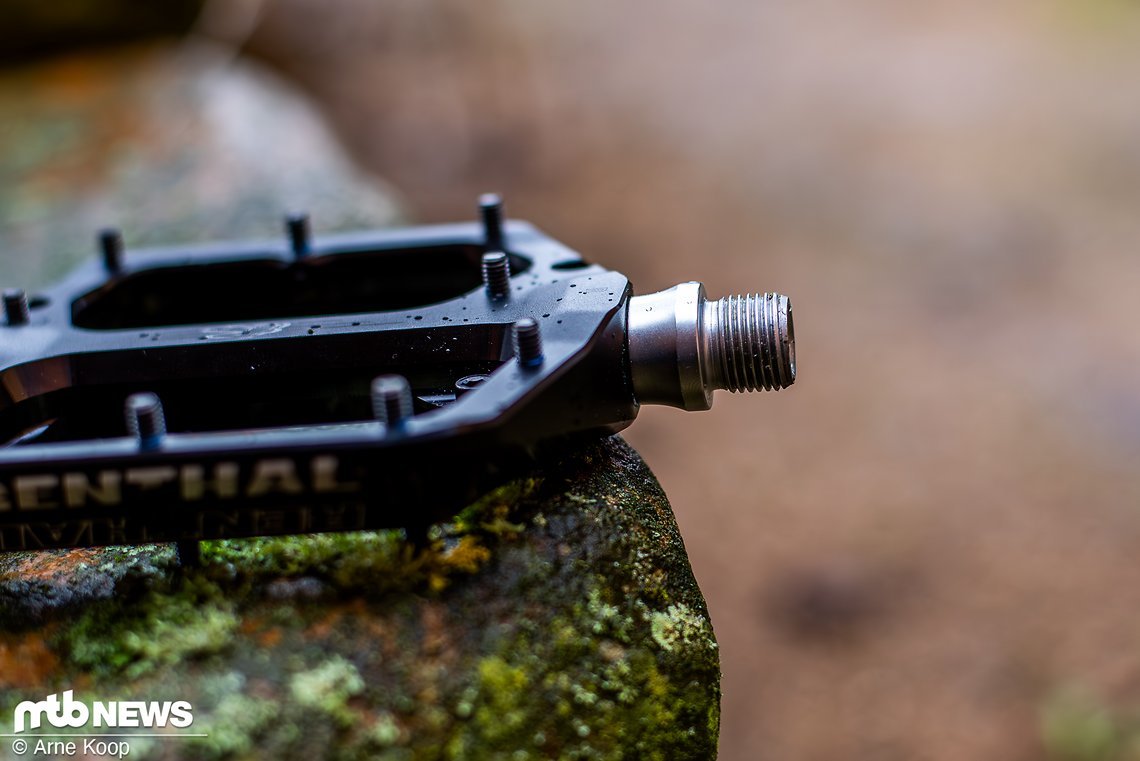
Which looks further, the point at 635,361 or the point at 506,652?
the point at 635,361

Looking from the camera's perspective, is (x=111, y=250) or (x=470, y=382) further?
(x=111, y=250)

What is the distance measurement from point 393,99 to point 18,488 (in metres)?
6.31

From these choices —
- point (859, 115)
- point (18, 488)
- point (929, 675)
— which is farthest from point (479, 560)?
Result: point (859, 115)

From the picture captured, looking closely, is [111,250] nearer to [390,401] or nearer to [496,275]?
[496,275]

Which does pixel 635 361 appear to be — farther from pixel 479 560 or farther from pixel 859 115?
pixel 859 115

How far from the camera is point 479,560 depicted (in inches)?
59.0

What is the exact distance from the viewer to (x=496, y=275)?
1752mm

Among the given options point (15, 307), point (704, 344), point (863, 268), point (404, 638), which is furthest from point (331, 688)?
point (863, 268)

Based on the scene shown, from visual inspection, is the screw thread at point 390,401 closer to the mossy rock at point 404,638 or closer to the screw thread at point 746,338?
the mossy rock at point 404,638

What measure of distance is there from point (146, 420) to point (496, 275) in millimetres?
568

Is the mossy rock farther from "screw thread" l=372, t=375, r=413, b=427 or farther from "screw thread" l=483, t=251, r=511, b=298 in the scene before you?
"screw thread" l=483, t=251, r=511, b=298

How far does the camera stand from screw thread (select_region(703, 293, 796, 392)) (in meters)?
1.61

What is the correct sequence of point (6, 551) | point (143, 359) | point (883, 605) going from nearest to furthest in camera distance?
point (6, 551) < point (143, 359) < point (883, 605)

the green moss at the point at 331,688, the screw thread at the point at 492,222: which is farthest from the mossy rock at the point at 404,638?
the screw thread at the point at 492,222
